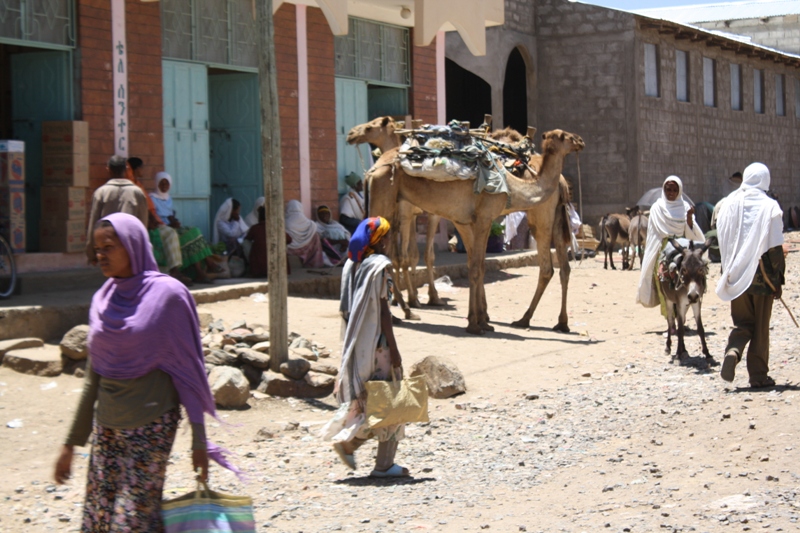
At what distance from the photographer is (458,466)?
21.8 feet

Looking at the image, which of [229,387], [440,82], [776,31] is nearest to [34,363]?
[229,387]

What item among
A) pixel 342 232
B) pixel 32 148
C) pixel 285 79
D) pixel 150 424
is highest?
pixel 285 79

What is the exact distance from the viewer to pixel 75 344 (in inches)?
334

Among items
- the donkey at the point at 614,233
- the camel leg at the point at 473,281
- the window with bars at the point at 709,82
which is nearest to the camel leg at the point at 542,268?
the camel leg at the point at 473,281

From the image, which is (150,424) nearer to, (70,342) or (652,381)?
(70,342)

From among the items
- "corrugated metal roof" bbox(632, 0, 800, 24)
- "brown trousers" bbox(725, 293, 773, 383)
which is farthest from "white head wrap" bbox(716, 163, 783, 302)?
"corrugated metal roof" bbox(632, 0, 800, 24)

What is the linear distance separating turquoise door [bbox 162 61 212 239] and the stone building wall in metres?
30.6

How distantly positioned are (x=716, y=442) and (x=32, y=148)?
26.9 ft

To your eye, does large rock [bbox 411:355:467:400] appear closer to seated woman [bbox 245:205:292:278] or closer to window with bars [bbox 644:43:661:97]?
seated woman [bbox 245:205:292:278]

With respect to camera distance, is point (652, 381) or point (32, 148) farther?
point (32, 148)

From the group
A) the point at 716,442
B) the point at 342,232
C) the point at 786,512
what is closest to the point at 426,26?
the point at 342,232

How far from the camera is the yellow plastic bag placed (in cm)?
598

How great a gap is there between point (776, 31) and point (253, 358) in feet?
114

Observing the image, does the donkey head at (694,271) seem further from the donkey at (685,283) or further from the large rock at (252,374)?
the large rock at (252,374)
